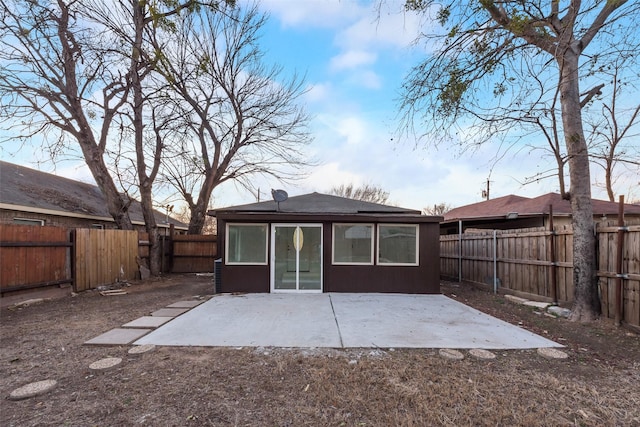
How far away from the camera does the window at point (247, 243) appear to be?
8.14 meters

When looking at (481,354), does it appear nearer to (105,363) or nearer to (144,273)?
(105,363)

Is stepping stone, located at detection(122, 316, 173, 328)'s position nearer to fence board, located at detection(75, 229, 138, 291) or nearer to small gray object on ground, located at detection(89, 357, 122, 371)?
small gray object on ground, located at detection(89, 357, 122, 371)

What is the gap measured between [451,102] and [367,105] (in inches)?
150

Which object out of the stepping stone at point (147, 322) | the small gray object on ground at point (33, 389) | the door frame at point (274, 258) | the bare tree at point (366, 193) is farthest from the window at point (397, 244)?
the bare tree at point (366, 193)

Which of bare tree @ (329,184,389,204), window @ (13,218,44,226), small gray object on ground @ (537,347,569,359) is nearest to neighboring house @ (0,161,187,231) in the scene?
window @ (13,218,44,226)

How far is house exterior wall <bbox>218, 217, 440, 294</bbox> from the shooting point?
8.09 meters

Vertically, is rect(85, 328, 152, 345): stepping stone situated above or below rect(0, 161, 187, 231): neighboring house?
below

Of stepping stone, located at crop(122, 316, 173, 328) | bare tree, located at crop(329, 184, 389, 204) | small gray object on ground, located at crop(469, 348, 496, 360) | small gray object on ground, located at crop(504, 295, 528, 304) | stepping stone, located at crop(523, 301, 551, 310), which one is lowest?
small gray object on ground, located at crop(504, 295, 528, 304)

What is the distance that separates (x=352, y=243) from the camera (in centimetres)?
827

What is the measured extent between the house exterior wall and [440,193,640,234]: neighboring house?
3055 millimetres

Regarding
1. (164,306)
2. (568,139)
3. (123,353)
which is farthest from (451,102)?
(164,306)

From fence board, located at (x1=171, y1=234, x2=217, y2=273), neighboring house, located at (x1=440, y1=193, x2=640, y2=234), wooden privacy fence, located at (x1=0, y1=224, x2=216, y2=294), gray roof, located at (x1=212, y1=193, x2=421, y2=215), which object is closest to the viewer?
wooden privacy fence, located at (x1=0, y1=224, x2=216, y2=294)

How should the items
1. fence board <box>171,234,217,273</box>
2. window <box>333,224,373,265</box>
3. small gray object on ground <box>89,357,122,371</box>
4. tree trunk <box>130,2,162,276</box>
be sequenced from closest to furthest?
small gray object on ground <box>89,357,122,371</box>
window <box>333,224,373,265</box>
tree trunk <box>130,2,162,276</box>
fence board <box>171,234,217,273</box>

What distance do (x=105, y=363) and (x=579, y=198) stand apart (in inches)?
289
